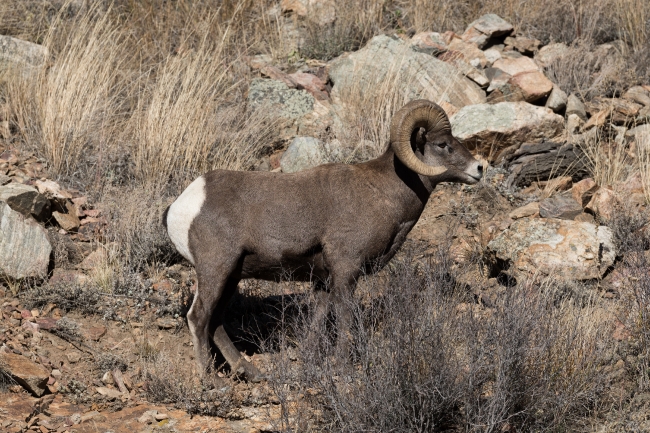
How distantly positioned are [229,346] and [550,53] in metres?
8.43

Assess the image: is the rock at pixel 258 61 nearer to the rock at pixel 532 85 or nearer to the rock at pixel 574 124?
the rock at pixel 532 85

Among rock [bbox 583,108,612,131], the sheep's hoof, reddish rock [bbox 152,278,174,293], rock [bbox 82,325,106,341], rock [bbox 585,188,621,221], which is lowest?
the sheep's hoof

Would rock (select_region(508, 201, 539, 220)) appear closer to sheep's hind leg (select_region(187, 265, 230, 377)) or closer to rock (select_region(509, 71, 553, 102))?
rock (select_region(509, 71, 553, 102))

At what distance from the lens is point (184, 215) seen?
6.59 m

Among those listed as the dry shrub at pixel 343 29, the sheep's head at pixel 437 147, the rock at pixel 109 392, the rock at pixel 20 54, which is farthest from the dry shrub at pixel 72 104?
the sheep's head at pixel 437 147

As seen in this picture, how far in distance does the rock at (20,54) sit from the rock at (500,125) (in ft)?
18.8

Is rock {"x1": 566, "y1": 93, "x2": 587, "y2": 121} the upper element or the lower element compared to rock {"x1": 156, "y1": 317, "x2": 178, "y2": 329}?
upper

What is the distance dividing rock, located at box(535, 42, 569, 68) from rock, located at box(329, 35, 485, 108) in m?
1.65

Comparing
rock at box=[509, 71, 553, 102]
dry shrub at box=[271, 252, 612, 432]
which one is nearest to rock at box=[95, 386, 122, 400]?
dry shrub at box=[271, 252, 612, 432]

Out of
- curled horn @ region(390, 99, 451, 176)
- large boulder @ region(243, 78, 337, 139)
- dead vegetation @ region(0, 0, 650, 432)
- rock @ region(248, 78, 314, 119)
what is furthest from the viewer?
rock @ region(248, 78, 314, 119)

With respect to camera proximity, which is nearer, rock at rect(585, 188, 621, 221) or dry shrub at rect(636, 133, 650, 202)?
rock at rect(585, 188, 621, 221)

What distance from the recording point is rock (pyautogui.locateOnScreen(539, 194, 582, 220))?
29.4 feet

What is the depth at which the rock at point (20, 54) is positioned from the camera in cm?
1105

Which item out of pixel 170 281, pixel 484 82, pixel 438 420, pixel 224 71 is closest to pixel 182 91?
pixel 224 71
